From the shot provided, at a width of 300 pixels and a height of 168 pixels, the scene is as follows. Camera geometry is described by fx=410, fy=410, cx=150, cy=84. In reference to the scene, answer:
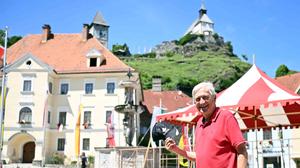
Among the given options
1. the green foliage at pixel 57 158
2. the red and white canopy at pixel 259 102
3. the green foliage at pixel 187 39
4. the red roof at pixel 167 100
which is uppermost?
the green foliage at pixel 187 39

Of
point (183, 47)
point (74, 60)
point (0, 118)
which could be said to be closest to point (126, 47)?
point (183, 47)

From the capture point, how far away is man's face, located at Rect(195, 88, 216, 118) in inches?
134

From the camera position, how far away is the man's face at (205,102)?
340 cm

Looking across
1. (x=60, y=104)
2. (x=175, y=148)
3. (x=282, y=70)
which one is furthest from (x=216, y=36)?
(x=175, y=148)

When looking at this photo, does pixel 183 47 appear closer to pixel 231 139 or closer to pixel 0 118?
pixel 0 118

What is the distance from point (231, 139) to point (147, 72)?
89.3m

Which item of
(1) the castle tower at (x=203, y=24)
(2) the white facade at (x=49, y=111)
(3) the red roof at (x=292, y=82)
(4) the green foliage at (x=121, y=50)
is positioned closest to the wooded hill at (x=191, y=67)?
(4) the green foliage at (x=121, y=50)

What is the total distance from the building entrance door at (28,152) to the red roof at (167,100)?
15433mm

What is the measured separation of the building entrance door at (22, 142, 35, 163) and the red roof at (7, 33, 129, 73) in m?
7.46

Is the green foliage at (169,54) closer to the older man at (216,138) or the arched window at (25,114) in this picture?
the arched window at (25,114)

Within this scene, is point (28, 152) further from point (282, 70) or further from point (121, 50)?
point (121, 50)

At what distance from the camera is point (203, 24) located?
136m

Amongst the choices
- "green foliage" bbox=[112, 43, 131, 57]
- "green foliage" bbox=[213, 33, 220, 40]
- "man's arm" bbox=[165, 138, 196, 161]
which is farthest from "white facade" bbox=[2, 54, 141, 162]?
"green foliage" bbox=[213, 33, 220, 40]

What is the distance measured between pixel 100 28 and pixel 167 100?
56.4 m
